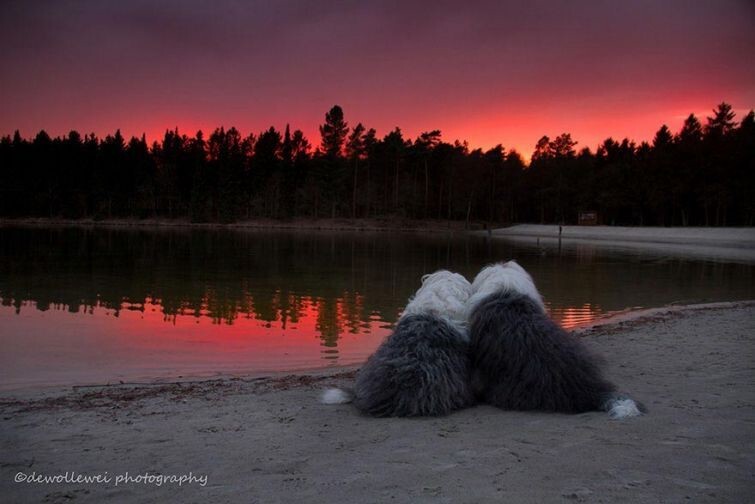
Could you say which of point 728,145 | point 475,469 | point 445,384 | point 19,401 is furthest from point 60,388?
point 728,145

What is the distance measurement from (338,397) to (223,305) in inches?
378

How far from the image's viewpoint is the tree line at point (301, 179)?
9262cm

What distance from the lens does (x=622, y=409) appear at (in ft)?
16.0

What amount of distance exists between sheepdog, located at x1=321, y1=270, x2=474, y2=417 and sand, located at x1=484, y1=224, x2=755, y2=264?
36.8m

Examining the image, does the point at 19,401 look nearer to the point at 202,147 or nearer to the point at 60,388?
the point at 60,388

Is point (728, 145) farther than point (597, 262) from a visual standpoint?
Yes

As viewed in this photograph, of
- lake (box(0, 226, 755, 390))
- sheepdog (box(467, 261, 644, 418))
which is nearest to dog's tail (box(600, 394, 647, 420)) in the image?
sheepdog (box(467, 261, 644, 418))

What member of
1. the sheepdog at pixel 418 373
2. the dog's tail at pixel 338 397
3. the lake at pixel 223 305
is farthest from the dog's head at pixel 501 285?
the lake at pixel 223 305

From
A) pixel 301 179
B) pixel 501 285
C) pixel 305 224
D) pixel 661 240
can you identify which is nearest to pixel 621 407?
pixel 501 285

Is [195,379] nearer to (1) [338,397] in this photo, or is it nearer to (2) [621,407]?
(1) [338,397]

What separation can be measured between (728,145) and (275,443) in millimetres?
75515

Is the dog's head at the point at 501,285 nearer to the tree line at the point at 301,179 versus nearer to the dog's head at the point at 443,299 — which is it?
the dog's head at the point at 443,299

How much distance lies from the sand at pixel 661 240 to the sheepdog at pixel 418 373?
121 ft

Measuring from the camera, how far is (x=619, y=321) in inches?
487
